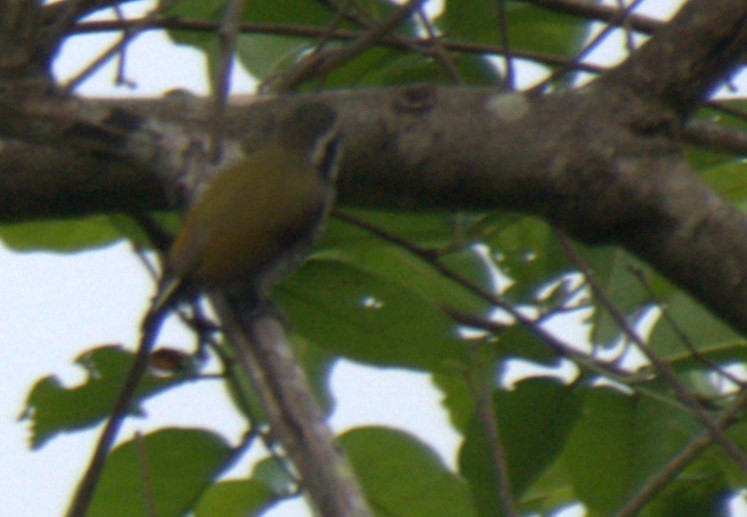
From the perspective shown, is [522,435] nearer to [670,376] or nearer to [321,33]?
[670,376]

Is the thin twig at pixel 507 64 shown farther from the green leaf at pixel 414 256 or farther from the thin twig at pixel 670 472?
the thin twig at pixel 670 472

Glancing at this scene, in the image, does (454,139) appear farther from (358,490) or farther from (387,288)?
(358,490)

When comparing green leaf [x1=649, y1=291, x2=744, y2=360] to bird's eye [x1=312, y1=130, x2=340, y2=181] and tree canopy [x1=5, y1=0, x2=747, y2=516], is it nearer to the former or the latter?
tree canopy [x1=5, y1=0, x2=747, y2=516]

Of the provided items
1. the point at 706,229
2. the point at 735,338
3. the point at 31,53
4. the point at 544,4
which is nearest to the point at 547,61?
the point at 544,4

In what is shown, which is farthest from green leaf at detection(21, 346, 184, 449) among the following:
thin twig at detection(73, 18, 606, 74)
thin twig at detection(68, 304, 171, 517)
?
thin twig at detection(73, 18, 606, 74)

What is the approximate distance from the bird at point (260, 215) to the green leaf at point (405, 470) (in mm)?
290

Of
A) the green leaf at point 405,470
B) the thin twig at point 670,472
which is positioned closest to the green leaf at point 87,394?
the green leaf at point 405,470

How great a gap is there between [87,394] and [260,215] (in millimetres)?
428

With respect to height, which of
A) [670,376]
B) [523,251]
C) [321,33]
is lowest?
[670,376]

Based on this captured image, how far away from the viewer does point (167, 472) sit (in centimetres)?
209

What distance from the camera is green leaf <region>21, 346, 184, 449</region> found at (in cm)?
211

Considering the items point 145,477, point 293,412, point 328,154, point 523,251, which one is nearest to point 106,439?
point 293,412

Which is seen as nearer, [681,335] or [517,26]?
[681,335]

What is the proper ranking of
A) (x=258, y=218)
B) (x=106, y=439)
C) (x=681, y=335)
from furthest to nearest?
(x=258, y=218) < (x=681, y=335) < (x=106, y=439)
